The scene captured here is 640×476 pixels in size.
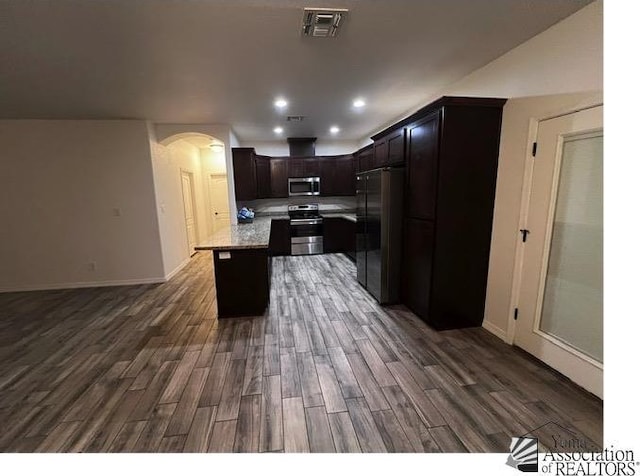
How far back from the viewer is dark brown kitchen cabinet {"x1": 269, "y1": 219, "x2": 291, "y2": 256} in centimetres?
600

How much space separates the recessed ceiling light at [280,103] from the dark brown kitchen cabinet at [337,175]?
2.62m

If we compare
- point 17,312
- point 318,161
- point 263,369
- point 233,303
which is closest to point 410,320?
point 263,369

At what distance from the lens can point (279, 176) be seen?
627cm

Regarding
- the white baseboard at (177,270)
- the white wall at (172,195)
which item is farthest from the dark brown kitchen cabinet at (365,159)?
the white baseboard at (177,270)

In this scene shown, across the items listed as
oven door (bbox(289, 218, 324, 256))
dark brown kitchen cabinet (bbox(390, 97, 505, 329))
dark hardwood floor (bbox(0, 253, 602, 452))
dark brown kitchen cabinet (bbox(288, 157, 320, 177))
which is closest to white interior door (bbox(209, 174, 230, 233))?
dark brown kitchen cabinet (bbox(288, 157, 320, 177))

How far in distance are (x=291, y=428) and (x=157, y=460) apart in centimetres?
130

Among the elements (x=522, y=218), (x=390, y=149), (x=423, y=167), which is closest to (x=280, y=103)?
(x=390, y=149)

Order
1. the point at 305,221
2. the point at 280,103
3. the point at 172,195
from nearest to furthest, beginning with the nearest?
the point at 280,103 → the point at 172,195 → the point at 305,221

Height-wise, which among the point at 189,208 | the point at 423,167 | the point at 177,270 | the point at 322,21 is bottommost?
the point at 177,270

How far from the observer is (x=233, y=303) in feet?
10.5

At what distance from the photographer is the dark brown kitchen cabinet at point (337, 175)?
6355 mm

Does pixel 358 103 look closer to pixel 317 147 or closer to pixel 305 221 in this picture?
pixel 305 221

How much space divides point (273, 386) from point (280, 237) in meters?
4.18
